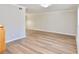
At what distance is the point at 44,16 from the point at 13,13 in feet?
14.3

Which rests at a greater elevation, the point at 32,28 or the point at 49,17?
the point at 49,17

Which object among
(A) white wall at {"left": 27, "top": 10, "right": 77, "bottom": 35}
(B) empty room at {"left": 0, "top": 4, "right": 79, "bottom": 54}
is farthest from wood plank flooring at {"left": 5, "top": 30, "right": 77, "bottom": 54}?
(A) white wall at {"left": 27, "top": 10, "right": 77, "bottom": 35}

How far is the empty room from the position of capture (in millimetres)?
4352

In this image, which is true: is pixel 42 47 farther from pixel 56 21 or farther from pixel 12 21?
pixel 56 21

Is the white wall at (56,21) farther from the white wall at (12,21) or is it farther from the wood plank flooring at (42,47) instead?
the white wall at (12,21)

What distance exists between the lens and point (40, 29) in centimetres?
1042

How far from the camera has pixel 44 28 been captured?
9945 mm

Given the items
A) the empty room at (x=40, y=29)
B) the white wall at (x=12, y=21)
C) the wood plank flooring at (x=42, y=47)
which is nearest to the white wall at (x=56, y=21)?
the empty room at (x=40, y=29)

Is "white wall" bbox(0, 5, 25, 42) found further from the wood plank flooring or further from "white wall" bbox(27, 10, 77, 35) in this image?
"white wall" bbox(27, 10, 77, 35)

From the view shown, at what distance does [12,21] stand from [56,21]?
386 centimetres

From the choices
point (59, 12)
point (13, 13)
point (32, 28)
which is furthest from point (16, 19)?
point (32, 28)

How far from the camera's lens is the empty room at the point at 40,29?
14.3ft
